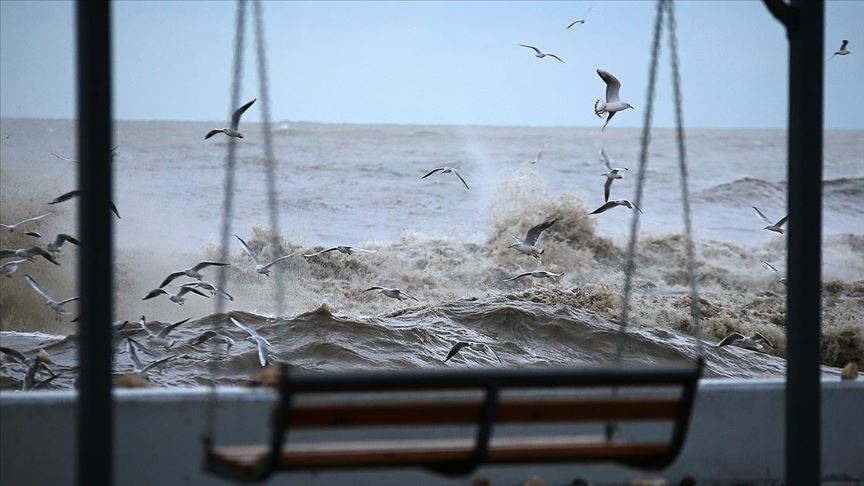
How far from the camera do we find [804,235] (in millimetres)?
2682

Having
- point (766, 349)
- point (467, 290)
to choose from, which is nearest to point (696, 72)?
point (467, 290)

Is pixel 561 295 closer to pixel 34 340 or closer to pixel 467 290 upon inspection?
pixel 467 290

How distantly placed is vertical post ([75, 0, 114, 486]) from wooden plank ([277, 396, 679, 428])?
0.44 m

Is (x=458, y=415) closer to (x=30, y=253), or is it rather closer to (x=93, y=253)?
(x=93, y=253)

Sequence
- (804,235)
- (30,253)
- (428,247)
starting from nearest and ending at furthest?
1. (804,235)
2. (30,253)
3. (428,247)

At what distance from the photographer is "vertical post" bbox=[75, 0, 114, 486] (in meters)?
2.28

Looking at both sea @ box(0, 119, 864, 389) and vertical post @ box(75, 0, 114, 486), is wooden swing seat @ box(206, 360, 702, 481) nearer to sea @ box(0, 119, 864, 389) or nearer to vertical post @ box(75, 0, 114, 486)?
vertical post @ box(75, 0, 114, 486)

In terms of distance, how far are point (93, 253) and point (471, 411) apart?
33.5 inches

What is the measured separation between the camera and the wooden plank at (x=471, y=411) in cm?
219

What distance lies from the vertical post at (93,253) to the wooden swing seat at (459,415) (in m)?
0.24

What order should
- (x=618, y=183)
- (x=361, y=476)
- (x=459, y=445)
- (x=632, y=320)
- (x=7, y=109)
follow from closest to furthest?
(x=459, y=445) < (x=361, y=476) < (x=632, y=320) < (x=7, y=109) < (x=618, y=183)

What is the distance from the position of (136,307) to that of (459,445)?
46.9 feet

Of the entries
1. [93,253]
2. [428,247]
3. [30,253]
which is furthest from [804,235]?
[428,247]

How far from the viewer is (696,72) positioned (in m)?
23.7
